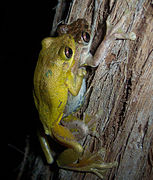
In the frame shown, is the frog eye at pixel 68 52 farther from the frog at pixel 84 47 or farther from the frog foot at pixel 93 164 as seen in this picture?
the frog foot at pixel 93 164

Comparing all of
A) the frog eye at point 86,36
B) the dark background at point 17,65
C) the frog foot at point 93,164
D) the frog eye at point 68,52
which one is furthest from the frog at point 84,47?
the dark background at point 17,65

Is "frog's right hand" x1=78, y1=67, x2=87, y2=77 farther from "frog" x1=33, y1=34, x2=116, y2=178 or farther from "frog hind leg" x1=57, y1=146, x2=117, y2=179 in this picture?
"frog hind leg" x1=57, y1=146, x2=117, y2=179

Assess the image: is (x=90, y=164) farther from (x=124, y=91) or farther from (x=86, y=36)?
(x=86, y=36)

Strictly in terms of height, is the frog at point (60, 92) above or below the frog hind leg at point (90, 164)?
above

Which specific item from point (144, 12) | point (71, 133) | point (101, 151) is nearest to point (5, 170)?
point (71, 133)

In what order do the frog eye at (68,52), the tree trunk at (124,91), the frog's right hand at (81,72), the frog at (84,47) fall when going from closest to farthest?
the tree trunk at (124,91) < the frog at (84,47) < the frog eye at (68,52) < the frog's right hand at (81,72)

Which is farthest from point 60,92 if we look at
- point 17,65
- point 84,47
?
point 17,65

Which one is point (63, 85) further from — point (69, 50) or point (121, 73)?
point (121, 73)

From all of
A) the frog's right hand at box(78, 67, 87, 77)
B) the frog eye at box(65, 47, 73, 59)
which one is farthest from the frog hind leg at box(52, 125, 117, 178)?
the frog eye at box(65, 47, 73, 59)
